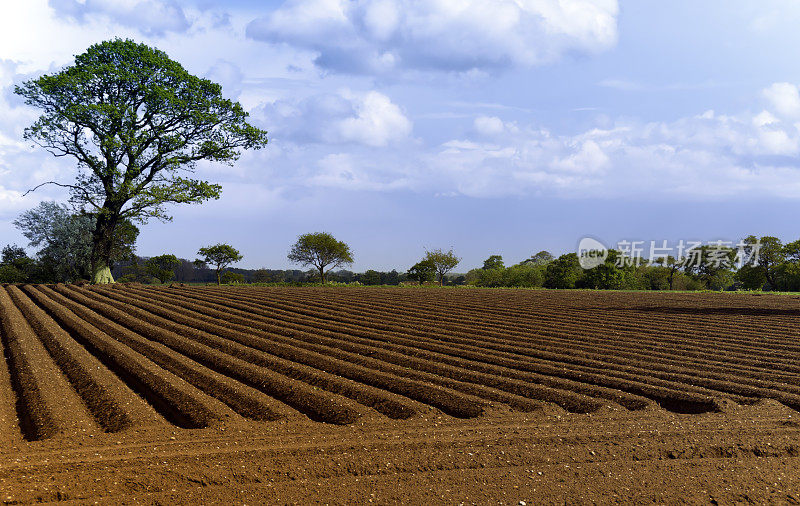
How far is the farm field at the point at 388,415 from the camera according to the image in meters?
3.72

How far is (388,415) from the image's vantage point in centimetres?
519

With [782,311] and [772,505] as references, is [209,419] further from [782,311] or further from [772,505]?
[782,311]

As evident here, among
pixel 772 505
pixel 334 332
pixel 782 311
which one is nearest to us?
pixel 772 505

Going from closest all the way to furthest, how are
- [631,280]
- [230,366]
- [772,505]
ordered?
[772,505] → [230,366] → [631,280]

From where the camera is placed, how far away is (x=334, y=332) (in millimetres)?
10031

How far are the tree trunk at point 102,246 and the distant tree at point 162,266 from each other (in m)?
11.3

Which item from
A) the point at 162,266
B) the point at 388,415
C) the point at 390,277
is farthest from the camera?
the point at 390,277

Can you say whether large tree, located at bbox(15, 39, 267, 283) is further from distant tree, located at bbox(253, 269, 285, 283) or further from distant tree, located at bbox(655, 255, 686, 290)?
distant tree, located at bbox(655, 255, 686, 290)

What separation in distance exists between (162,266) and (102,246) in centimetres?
1364

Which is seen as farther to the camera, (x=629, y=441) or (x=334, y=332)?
(x=334, y=332)

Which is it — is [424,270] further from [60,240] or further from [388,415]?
[388,415]

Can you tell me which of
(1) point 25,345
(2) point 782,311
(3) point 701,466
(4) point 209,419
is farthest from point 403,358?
(2) point 782,311

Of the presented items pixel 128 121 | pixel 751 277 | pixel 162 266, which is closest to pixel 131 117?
pixel 128 121

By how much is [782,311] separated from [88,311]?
69.0 feet
